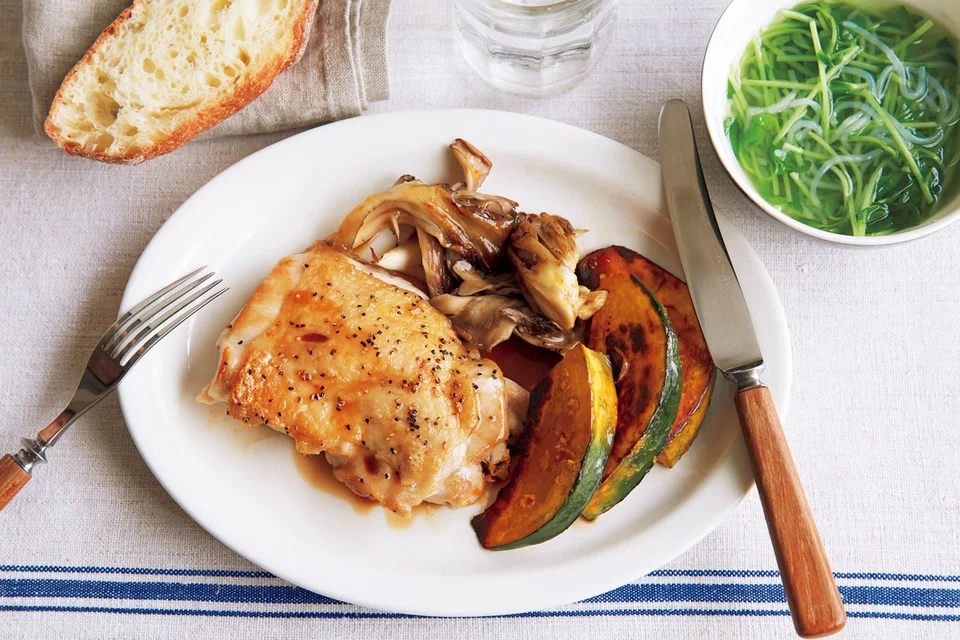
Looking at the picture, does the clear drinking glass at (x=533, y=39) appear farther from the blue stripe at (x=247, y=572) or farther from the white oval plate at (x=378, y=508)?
the blue stripe at (x=247, y=572)

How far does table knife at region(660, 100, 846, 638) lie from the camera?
2045 mm

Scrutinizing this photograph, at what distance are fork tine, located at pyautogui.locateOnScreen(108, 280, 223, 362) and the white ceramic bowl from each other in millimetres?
1682

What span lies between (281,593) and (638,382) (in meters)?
1.40

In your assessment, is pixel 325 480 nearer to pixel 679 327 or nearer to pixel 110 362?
pixel 110 362

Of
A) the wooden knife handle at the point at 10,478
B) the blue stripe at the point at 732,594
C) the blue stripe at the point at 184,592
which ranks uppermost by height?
the wooden knife handle at the point at 10,478

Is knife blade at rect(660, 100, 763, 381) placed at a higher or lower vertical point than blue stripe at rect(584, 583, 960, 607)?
higher

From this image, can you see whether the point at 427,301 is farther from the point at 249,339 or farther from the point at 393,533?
the point at 393,533

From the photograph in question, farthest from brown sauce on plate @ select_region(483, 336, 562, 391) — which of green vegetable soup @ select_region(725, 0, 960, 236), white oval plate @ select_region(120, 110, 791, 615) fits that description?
green vegetable soup @ select_region(725, 0, 960, 236)

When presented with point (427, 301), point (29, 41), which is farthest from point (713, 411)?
point (29, 41)

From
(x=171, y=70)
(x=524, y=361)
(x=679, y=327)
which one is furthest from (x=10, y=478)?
(x=679, y=327)

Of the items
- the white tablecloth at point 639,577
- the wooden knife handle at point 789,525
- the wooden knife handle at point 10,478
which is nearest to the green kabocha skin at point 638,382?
the wooden knife handle at point 789,525

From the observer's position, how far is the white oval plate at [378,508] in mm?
2254

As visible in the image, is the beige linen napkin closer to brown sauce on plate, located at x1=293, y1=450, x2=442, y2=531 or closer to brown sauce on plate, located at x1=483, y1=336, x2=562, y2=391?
brown sauce on plate, located at x1=483, y1=336, x2=562, y2=391

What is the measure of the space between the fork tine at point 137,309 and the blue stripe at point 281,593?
85 centimetres
